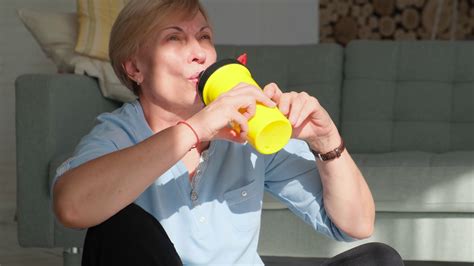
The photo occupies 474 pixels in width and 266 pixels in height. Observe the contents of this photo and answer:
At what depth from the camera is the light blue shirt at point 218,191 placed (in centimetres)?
160

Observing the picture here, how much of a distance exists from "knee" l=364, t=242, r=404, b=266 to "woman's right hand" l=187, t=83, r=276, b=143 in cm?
30

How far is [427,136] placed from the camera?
3.64 meters

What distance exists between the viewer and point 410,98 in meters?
3.69

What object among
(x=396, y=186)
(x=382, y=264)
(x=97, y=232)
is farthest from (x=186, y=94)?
(x=396, y=186)

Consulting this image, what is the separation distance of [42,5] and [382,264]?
378 cm

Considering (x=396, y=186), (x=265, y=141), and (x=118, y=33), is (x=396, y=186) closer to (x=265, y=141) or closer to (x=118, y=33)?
(x=118, y=33)

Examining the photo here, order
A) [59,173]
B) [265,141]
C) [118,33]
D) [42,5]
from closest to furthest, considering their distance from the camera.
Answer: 1. [265,141]
2. [59,173]
3. [118,33]
4. [42,5]

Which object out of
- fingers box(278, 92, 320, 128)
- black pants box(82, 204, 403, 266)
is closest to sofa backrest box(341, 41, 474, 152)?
fingers box(278, 92, 320, 128)

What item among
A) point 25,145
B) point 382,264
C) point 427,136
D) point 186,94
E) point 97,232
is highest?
point 186,94

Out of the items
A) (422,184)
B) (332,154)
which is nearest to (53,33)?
(422,184)

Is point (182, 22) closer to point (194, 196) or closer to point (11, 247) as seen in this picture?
point (194, 196)

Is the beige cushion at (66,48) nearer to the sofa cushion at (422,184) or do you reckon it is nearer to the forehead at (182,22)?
the sofa cushion at (422,184)

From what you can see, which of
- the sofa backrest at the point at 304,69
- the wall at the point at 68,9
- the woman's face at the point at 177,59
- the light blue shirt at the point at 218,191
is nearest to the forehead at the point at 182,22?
the woman's face at the point at 177,59

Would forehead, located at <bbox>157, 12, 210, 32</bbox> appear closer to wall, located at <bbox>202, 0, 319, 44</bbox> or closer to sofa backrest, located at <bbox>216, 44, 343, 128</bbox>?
sofa backrest, located at <bbox>216, 44, 343, 128</bbox>
